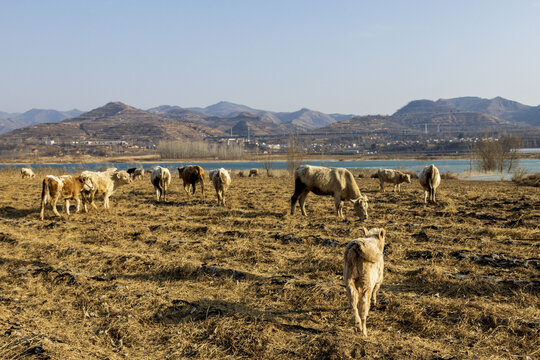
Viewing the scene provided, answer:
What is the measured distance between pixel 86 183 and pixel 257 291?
37.5 ft

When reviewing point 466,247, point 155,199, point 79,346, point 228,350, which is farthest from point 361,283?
point 155,199

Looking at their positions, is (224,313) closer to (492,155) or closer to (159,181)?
(159,181)

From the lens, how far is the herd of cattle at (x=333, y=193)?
17.3 ft

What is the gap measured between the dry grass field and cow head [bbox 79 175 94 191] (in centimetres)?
290

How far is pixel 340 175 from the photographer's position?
14.9 metres

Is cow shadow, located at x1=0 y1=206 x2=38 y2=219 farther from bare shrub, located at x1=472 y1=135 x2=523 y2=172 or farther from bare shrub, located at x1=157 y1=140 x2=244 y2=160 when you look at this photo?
bare shrub, located at x1=157 y1=140 x2=244 y2=160

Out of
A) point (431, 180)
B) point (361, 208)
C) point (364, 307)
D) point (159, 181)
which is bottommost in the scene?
point (364, 307)

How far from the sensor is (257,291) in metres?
6.90

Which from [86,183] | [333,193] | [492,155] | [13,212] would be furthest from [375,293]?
[492,155]

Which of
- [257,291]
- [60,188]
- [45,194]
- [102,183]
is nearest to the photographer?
[257,291]

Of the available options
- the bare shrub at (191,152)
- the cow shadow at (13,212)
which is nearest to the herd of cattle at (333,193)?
the cow shadow at (13,212)

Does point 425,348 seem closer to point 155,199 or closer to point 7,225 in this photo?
point 7,225

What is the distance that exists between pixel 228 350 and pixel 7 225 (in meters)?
11.8

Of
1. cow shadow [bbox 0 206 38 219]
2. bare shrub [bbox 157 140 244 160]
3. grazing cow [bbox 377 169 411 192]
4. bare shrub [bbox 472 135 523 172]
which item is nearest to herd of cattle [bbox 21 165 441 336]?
cow shadow [bbox 0 206 38 219]
